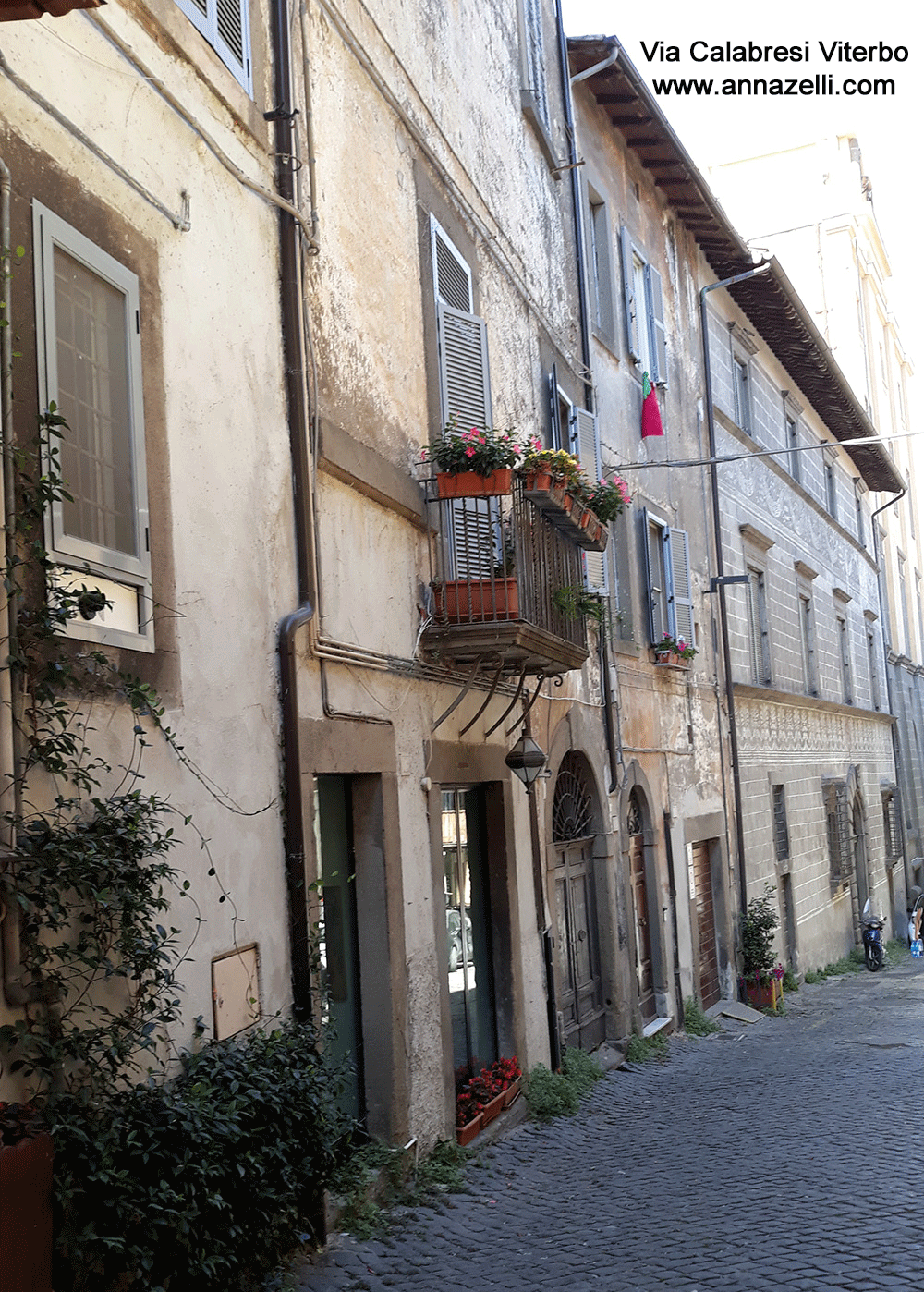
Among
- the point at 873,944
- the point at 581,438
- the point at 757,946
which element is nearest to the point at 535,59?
the point at 581,438

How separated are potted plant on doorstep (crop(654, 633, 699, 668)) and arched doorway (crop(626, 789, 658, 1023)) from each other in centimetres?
157

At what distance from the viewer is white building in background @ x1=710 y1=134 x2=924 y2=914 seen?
31.7m

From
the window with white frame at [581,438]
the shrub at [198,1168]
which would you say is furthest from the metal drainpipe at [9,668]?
the window with white frame at [581,438]

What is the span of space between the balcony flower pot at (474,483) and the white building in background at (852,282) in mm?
21761

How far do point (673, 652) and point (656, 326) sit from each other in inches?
157

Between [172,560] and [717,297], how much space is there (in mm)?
15145

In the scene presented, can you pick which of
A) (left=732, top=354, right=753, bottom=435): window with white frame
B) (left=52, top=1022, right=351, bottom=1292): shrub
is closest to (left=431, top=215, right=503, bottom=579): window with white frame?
(left=52, top=1022, right=351, bottom=1292): shrub

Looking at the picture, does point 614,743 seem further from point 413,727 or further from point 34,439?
point 34,439

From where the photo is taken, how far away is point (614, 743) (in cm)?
1291

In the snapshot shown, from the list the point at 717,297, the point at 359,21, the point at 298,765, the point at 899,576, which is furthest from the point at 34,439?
the point at 899,576

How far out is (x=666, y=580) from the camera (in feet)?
49.5

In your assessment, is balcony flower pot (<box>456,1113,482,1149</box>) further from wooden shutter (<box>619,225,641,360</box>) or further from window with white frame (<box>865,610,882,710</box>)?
window with white frame (<box>865,610,882,710</box>)

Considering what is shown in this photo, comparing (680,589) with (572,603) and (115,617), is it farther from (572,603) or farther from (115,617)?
(115,617)

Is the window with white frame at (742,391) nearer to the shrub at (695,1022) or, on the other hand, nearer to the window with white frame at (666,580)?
the window with white frame at (666,580)
